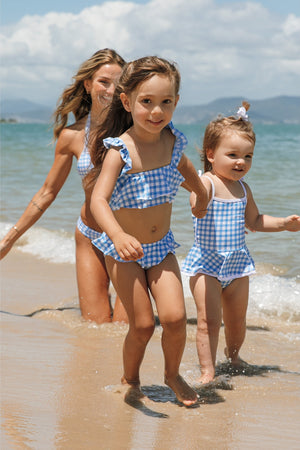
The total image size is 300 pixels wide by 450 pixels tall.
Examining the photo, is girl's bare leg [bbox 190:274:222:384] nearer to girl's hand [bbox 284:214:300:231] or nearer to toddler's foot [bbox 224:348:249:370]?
toddler's foot [bbox 224:348:249:370]

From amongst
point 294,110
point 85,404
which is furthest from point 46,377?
point 294,110

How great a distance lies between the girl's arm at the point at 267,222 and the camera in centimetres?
369

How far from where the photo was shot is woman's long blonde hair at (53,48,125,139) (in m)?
4.86

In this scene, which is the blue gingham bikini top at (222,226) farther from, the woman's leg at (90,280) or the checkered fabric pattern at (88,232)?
the woman's leg at (90,280)

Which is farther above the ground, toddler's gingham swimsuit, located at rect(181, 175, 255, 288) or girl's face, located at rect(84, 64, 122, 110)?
girl's face, located at rect(84, 64, 122, 110)

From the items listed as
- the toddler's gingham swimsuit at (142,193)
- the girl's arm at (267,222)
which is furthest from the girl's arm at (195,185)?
the girl's arm at (267,222)

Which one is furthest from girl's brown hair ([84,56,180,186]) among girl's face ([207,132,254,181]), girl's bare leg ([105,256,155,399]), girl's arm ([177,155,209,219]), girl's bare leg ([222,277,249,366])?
girl's bare leg ([222,277,249,366])

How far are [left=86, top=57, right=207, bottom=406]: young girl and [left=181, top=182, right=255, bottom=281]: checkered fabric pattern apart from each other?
0.51 metres

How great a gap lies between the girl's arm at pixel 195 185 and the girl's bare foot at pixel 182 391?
923 millimetres

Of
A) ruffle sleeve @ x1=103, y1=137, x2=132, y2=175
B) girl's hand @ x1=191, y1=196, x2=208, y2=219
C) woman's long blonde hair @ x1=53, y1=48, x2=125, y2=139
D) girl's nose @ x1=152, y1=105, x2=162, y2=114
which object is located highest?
woman's long blonde hair @ x1=53, y1=48, x2=125, y2=139

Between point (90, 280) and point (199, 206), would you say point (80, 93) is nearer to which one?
point (90, 280)

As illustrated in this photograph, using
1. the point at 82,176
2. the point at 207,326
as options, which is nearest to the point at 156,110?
the point at 207,326

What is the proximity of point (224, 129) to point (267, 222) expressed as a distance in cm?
61

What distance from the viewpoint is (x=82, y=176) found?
4.79m
